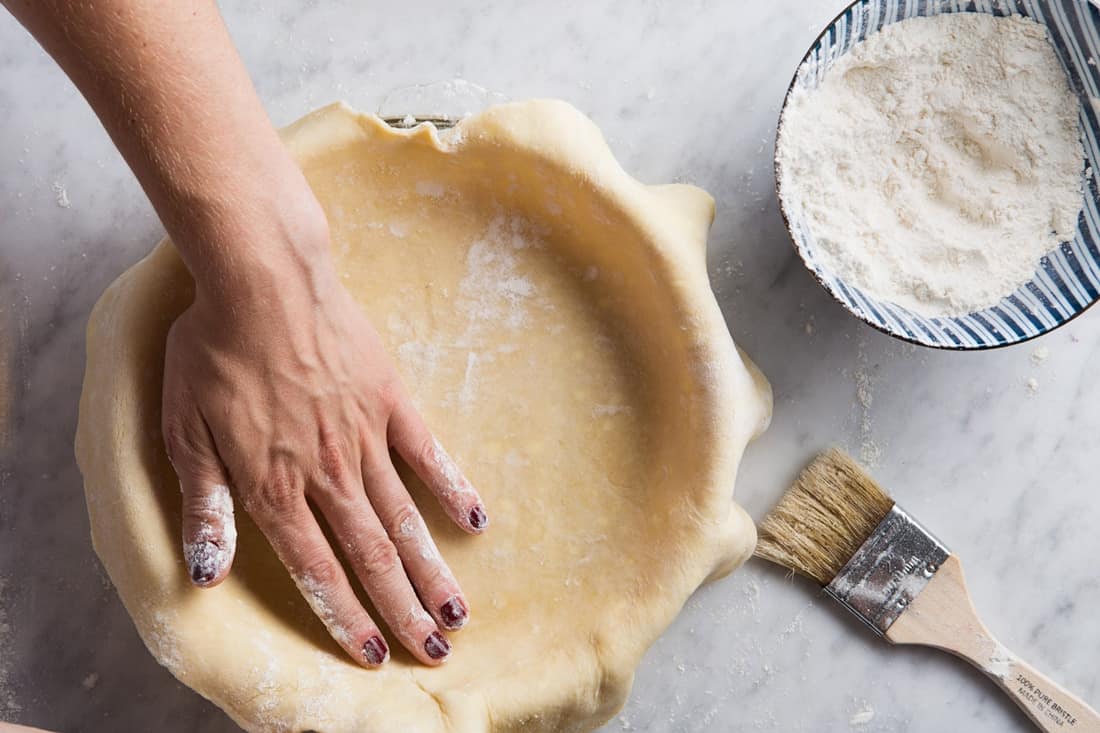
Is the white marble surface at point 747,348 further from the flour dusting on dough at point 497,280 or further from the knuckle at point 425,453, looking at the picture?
the knuckle at point 425,453

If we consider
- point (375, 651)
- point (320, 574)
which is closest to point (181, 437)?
point (320, 574)

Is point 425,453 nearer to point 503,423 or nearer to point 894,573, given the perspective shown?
point 503,423

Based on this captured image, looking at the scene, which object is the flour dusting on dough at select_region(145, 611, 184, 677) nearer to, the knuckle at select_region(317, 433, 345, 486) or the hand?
the hand

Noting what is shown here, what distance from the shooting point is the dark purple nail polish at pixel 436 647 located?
1108 mm

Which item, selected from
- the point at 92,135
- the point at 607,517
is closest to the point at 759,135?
the point at 607,517

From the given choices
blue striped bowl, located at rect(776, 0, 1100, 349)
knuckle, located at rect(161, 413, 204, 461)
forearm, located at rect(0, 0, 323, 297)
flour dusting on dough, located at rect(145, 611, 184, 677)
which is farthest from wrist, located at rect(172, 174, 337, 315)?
blue striped bowl, located at rect(776, 0, 1100, 349)

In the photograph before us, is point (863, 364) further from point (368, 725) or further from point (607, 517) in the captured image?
point (368, 725)

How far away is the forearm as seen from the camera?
88cm

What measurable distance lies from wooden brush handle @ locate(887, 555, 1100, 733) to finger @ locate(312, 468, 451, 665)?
652mm

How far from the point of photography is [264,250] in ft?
3.16

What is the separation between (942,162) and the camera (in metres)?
1.22

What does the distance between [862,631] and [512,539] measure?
21.4 inches

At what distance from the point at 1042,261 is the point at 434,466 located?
32.5 inches

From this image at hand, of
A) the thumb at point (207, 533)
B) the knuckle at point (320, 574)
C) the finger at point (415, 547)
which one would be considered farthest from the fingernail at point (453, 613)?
the thumb at point (207, 533)
